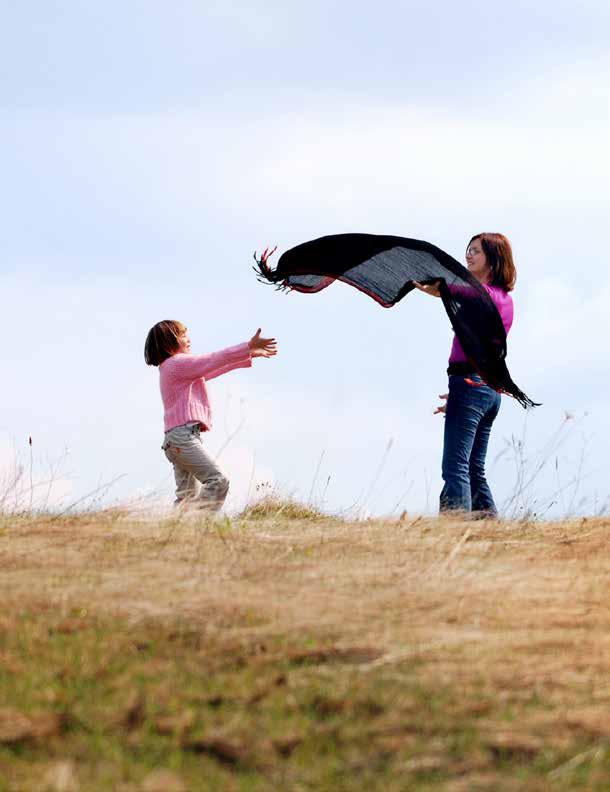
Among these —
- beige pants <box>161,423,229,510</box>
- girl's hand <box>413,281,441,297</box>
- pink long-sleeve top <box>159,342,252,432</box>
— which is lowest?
beige pants <box>161,423,229,510</box>

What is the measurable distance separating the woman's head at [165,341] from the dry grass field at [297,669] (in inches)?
113

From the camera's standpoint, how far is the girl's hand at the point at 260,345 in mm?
8359

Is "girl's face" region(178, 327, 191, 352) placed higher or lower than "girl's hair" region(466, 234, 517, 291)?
lower

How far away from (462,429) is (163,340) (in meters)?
2.75

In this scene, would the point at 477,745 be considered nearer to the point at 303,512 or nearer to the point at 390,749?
the point at 390,749

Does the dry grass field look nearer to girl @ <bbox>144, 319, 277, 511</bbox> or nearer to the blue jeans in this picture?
the blue jeans

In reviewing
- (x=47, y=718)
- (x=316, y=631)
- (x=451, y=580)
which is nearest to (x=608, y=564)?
(x=451, y=580)

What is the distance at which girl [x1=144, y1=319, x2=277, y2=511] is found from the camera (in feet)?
27.8

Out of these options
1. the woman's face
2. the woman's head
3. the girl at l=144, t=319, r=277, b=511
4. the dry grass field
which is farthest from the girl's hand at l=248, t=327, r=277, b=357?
the dry grass field

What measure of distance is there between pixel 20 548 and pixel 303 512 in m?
4.75

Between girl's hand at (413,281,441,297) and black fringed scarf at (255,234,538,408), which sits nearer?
black fringed scarf at (255,234,538,408)

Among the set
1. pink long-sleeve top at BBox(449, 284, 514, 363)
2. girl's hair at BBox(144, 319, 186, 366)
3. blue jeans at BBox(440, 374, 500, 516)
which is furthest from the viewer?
girl's hair at BBox(144, 319, 186, 366)

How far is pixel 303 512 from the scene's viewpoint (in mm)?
10617

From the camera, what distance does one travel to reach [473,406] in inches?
310
